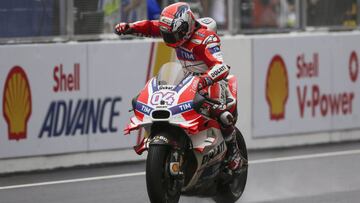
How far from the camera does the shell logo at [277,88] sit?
14.0 metres

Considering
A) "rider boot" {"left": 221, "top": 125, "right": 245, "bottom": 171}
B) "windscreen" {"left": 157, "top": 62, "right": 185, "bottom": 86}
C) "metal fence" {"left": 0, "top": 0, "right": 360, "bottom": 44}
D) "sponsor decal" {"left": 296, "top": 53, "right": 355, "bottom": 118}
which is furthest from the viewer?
"sponsor decal" {"left": 296, "top": 53, "right": 355, "bottom": 118}

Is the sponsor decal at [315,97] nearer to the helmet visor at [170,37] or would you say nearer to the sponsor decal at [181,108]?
the helmet visor at [170,37]

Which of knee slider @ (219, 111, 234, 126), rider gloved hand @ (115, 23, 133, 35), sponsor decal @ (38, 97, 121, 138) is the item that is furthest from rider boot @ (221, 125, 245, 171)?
sponsor decal @ (38, 97, 121, 138)

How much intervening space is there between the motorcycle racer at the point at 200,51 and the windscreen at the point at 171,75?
0.59 ft

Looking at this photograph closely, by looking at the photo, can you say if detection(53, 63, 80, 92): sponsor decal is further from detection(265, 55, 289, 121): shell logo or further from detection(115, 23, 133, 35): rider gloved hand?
detection(265, 55, 289, 121): shell logo

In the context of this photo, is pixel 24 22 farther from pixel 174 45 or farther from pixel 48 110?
pixel 174 45

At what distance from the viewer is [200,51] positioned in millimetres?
8836

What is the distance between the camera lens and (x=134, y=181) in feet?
36.9

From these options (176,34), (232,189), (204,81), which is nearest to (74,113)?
(232,189)

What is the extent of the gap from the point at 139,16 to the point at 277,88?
7.48 feet

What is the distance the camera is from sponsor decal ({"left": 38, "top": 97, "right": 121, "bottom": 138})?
38.8 feet

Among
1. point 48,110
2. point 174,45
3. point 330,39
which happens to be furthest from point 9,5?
point 330,39

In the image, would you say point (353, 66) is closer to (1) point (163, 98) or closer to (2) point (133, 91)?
(2) point (133, 91)

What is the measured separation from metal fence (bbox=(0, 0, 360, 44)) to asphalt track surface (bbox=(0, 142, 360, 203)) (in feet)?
5.27
